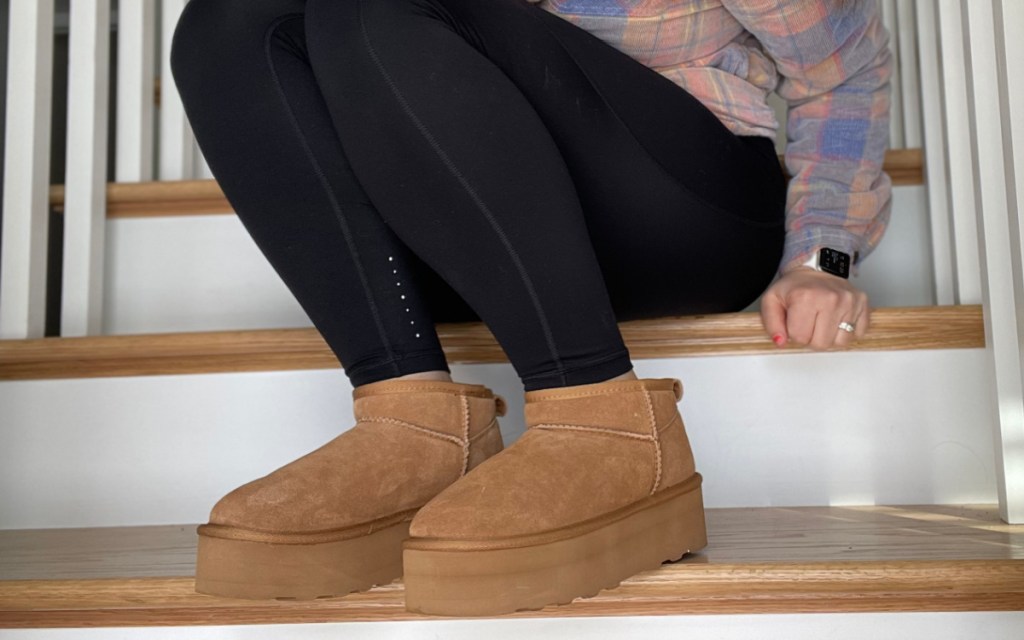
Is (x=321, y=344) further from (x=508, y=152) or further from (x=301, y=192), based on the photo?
(x=508, y=152)

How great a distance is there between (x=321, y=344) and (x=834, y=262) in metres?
0.48

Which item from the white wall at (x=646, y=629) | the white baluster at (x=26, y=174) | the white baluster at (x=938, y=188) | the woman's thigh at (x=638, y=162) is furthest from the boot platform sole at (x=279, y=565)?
the white baluster at (x=938, y=188)

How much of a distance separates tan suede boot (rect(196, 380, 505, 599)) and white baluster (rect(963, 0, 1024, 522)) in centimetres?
43

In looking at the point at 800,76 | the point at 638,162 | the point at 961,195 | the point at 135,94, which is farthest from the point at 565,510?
the point at 135,94

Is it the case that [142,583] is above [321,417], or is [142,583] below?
below

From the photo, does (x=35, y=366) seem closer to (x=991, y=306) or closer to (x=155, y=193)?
(x=155, y=193)

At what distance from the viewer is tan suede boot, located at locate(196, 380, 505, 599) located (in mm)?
555

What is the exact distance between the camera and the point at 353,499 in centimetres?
59

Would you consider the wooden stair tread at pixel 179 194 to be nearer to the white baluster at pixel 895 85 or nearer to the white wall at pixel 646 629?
the white baluster at pixel 895 85

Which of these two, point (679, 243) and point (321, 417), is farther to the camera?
point (321, 417)

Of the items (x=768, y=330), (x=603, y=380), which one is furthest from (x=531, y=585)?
(x=768, y=330)

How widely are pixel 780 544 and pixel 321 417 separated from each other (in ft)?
1.52

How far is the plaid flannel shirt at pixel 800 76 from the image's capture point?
0.78 meters

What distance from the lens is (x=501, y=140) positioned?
0.60 metres
